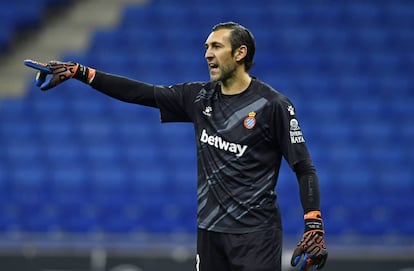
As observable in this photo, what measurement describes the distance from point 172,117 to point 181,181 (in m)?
5.82

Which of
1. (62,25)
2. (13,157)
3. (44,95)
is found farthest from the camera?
(62,25)

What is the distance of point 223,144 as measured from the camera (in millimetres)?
4258

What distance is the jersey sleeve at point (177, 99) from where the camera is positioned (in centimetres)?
446

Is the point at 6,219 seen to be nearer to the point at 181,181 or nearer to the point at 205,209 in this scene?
the point at 181,181

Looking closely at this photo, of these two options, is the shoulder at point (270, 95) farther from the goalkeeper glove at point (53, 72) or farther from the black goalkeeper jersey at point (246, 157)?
the goalkeeper glove at point (53, 72)

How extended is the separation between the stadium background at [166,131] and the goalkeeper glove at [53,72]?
3.15 m

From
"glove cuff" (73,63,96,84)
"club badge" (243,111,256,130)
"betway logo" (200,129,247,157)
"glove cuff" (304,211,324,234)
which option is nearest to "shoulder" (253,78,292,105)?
"club badge" (243,111,256,130)

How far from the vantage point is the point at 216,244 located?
4270 millimetres

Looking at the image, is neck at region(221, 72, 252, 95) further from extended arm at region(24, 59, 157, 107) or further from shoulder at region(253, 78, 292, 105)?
extended arm at region(24, 59, 157, 107)

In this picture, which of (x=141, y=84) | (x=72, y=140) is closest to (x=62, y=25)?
(x=72, y=140)

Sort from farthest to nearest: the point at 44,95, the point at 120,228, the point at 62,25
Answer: the point at 62,25 < the point at 44,95 < the point at 120,228

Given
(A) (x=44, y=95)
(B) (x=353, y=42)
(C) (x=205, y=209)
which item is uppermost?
(B) (x=353, y=42)

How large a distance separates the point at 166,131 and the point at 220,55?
273 inches

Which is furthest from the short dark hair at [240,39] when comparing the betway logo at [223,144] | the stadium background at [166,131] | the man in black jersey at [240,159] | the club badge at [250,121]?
the stadium background at [166,131]
